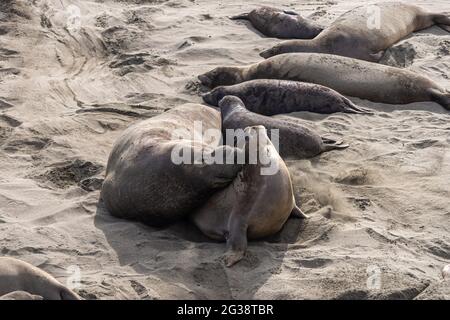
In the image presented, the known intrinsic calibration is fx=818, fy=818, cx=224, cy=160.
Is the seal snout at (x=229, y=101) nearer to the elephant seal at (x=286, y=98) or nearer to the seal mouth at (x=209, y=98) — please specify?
the elephant seal at (x=286, y=98)

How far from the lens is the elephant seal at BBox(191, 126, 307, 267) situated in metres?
4.96

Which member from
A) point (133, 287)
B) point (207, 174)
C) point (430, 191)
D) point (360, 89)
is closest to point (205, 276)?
point (133, 287)

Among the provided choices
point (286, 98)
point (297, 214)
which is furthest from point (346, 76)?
point (297, 214)

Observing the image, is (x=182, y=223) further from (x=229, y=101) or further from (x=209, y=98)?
(x=209, y=98)

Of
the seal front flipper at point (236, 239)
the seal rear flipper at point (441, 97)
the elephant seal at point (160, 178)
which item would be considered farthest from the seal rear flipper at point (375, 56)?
the seal front flipper at point (236, 239)

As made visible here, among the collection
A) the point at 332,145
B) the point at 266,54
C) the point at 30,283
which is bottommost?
the point at 266,54

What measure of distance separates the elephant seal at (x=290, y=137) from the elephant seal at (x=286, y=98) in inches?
25.5

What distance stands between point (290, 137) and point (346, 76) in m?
1.62

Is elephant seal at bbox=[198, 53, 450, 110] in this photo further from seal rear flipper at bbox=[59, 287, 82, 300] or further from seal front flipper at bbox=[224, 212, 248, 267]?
seal rear flipper at bbox=[59, 287, 82, 300]

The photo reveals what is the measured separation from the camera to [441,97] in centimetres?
746

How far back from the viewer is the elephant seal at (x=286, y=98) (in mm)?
7234

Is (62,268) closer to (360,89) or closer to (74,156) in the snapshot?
(74,156)

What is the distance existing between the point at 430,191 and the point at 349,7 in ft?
17.0
